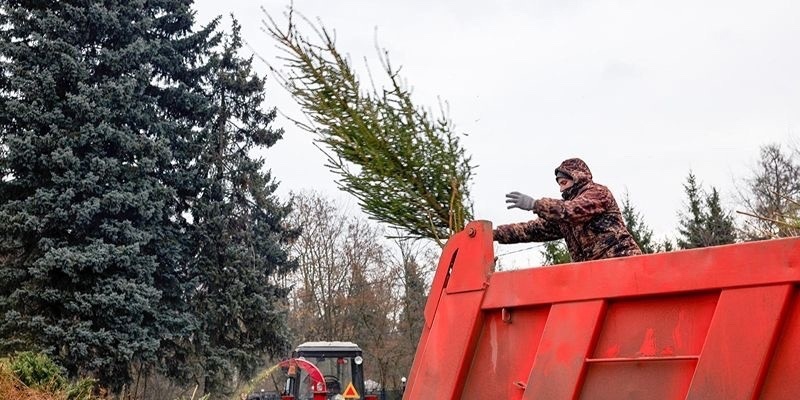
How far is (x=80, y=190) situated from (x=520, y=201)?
20977mm

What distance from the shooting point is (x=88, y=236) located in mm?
23500

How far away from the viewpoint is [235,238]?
30.1 m

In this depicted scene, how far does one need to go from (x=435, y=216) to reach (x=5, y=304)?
21.2 m

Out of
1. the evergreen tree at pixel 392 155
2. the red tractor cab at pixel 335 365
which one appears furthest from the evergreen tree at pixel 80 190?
A: the evergreen tree at pixel 392 155

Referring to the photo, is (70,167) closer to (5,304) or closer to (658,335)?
(5,304)

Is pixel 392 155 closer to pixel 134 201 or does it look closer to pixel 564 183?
pixel 564 183

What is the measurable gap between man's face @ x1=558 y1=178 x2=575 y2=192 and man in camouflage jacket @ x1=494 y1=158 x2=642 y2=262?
35 millimetres

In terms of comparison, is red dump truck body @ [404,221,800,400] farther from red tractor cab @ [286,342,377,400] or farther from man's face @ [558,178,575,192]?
red tractor cab @ [286,342,377,400]

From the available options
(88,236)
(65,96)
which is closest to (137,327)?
(88,236)

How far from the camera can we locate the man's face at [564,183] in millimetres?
4531

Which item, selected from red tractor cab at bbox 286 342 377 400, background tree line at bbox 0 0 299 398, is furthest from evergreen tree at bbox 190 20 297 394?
red tractor cab at bbox 286 342 377 400

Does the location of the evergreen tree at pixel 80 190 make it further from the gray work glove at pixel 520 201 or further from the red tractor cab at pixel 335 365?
the gray work glove at pixel 520 201

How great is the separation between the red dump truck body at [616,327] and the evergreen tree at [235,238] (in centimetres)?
2494

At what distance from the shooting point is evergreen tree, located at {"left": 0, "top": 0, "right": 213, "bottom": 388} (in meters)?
22.6
